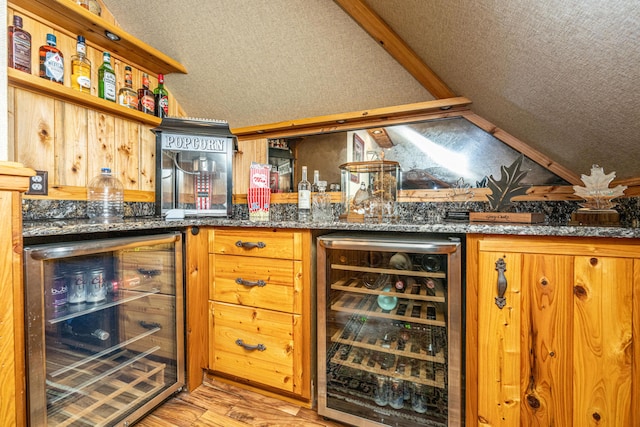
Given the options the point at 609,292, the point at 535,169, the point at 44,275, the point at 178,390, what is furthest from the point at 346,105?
the point at 178,390

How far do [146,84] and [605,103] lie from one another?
2.50m

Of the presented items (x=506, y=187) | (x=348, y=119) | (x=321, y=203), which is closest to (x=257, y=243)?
(x=321, y=203)

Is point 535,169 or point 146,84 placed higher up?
point 146,84

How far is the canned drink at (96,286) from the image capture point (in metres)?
1.19

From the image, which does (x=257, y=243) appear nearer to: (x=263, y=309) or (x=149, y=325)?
(x=263, y=309)

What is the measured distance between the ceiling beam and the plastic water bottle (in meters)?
1.67

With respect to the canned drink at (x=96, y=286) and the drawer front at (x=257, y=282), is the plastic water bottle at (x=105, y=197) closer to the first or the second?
the canned drink at (x=96, y=286)

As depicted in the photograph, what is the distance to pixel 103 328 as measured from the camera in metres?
1.28

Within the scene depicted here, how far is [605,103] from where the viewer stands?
3.09 ft

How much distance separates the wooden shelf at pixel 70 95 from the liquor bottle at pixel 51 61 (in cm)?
7

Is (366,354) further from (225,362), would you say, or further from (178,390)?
Answer: (178,390)

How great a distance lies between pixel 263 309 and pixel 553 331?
123 centimetres

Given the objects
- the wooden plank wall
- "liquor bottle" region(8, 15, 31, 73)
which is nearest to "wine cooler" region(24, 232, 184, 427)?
the wooden plank wall

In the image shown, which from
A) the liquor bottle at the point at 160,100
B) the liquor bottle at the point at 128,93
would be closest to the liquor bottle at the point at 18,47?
the liquor bottle at the point at 128,93
